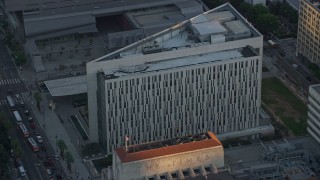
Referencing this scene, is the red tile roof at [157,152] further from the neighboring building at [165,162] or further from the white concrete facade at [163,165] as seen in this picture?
the white concrete facade at [163,165]

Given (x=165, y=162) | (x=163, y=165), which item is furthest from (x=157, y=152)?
(x=163, y=165)

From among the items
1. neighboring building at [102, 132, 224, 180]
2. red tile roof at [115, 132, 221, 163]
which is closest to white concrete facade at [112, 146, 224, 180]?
neighboring building at [102, 132, 224, 180]

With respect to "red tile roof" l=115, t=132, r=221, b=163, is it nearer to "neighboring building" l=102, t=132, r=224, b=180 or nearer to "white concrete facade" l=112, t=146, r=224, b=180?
"neighboring building" l=102, t=132, r=224, b=180

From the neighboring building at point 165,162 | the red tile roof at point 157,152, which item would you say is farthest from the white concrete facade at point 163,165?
the red tile roof at point 157,152

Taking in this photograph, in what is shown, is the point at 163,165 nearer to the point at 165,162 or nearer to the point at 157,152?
the point at 165,162

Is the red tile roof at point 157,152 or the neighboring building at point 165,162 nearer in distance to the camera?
the neighboring building at point 165,162

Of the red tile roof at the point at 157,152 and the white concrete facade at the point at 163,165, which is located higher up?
the red tile roof at the point at 157,152

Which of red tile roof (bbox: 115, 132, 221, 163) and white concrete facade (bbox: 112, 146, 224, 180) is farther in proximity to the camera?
red tile roof (bbox: 115, 132, 221, 163)

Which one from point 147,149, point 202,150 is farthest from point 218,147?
point 147,149

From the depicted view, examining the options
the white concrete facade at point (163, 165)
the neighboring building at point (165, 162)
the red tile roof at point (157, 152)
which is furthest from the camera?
the red tile roof at point (157, 152)

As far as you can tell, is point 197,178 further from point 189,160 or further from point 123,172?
point 123,172

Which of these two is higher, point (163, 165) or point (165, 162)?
point (165, 162)
